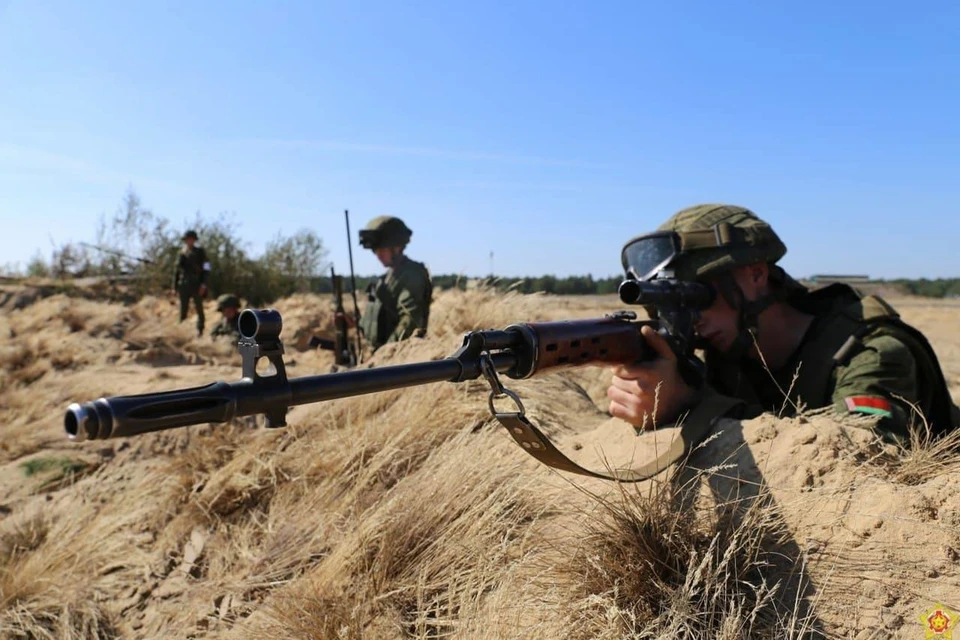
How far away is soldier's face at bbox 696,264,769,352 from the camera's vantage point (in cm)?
302

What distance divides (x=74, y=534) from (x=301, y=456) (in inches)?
52.3

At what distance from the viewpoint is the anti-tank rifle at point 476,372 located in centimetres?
135

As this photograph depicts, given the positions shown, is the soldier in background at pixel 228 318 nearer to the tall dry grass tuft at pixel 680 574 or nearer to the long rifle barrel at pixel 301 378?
the long rifle barrel at pixel 301 378

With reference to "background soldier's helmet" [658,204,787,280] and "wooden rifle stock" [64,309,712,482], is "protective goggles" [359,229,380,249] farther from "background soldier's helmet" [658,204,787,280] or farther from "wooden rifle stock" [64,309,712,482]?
"wooden rifle stock" [64,309,712,482]

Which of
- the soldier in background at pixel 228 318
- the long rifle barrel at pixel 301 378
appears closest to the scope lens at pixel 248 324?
the long rifle barrel at pixel 301 378

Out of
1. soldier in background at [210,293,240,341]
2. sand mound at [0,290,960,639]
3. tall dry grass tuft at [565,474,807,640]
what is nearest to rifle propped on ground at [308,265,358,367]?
soldier in background at [210,293,240,341]

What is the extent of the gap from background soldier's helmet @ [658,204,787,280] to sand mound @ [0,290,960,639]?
0.81 m

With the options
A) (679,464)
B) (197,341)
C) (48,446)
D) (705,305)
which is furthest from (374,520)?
(197,341)

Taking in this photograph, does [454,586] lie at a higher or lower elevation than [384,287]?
lower

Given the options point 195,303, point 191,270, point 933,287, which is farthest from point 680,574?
point 933,287

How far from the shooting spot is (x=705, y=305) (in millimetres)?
2967

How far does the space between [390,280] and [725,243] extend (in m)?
4.46

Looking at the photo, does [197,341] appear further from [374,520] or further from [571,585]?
[571,585]

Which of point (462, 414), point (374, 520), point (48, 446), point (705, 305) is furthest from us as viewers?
point (48, 446)
